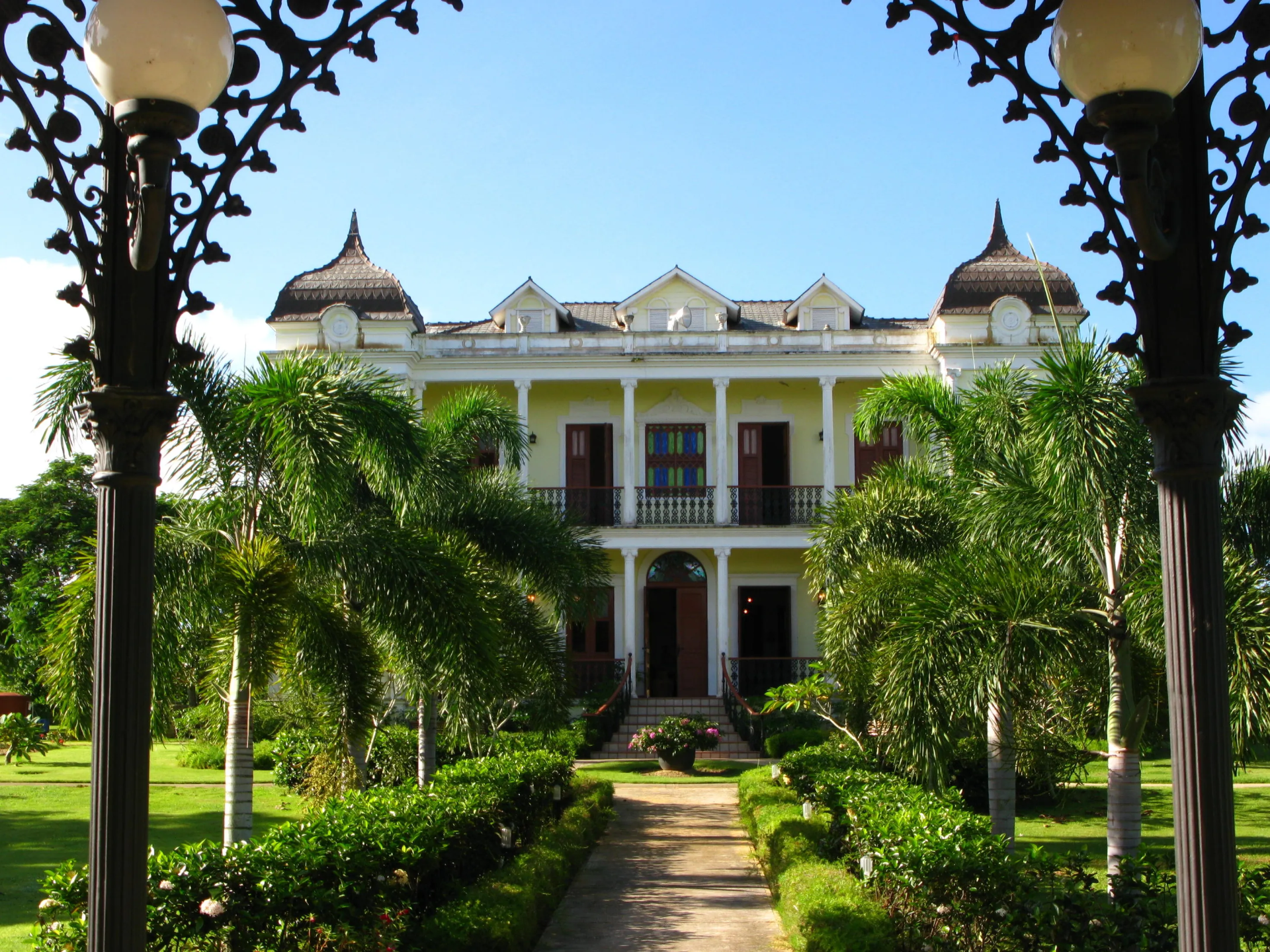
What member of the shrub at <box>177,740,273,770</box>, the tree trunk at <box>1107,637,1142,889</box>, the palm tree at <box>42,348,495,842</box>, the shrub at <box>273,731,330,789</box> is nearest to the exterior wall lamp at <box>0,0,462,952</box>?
the palm tree at <box>42,348,495,842</box>

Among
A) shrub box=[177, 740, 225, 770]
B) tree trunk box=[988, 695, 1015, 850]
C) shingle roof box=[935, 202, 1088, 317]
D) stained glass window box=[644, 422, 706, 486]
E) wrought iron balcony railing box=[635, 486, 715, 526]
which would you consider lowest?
shrub box=[177, 740, 225, 770]

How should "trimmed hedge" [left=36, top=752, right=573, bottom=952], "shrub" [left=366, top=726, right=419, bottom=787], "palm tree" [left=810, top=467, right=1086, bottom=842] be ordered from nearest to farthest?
"trimmed hedge" [left=36, top=752, right=573, bottom=952] → "palm tree" [left=810, top=467, right=1086, bottom=842] → "shrub" [left=366, top=726, right=419, bottom=787]

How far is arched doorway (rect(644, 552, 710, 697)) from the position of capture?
85.9 ft

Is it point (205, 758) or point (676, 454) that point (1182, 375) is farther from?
point (676, 454)

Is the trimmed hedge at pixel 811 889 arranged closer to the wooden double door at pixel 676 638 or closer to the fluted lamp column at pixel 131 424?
the fluted lamp column at pixel 131 424

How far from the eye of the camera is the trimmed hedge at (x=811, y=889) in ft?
22.6

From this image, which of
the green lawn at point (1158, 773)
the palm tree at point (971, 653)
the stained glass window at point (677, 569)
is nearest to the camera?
the palm tree at point (971, 653)

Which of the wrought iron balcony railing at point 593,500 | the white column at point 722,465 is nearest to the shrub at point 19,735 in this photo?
the wrought iron balcony railing at point 593,500

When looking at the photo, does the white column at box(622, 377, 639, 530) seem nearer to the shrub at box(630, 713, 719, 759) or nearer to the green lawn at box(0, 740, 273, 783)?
the shrub at box(630, 713, 719, 759)

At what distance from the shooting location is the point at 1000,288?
954 inches

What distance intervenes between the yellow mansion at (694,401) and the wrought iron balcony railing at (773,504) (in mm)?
39

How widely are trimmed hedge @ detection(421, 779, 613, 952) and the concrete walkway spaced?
6.3 inches

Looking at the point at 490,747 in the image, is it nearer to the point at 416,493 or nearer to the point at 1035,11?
the point at 416,493

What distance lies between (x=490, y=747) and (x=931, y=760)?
8375 mm
